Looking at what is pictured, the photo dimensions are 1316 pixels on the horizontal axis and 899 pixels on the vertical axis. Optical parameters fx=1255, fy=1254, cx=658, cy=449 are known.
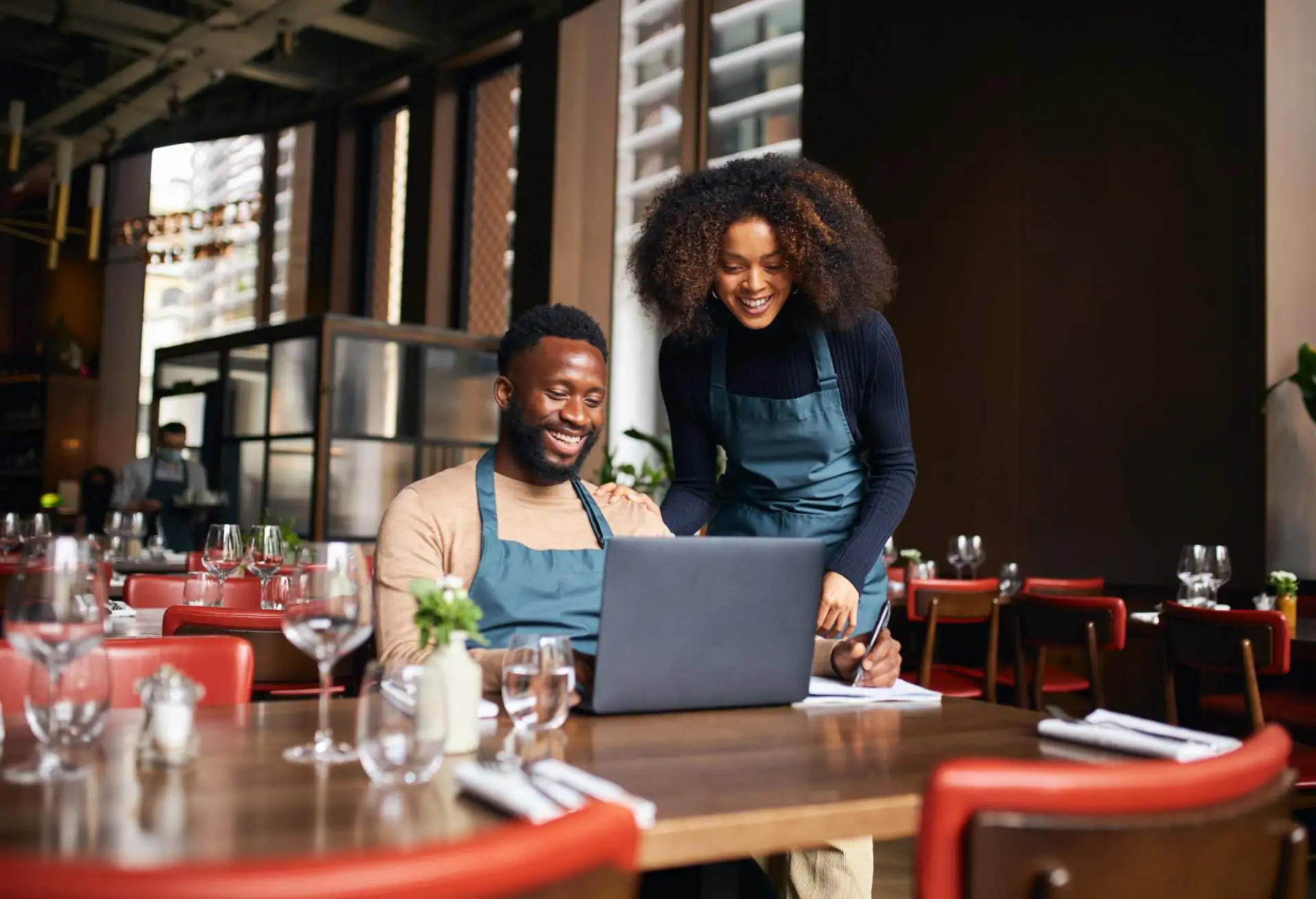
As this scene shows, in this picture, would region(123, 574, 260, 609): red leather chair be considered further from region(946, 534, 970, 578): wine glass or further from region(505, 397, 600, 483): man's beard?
region(946, 534, 970, 578): wine glass

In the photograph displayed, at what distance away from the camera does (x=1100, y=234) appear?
589 cm

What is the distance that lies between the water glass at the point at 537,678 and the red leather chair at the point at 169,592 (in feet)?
6.60

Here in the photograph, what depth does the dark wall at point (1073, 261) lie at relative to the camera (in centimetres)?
542

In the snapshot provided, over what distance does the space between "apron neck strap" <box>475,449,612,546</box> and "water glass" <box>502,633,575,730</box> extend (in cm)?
45

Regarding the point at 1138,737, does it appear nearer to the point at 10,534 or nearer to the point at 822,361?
the point at 822,361

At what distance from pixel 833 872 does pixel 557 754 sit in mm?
721

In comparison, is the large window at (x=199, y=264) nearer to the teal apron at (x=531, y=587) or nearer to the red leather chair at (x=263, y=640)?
the red leather chair at (x=263, y=640)

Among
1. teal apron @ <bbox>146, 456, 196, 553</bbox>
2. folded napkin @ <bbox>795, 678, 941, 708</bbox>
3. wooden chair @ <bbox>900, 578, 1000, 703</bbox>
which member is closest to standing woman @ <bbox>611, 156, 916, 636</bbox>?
folded napkin @ <bbox>795, 678, 941, 708</bbox>

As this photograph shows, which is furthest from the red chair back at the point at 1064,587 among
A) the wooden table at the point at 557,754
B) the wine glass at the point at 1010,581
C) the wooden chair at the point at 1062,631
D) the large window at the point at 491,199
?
the large window at the point at 491,199

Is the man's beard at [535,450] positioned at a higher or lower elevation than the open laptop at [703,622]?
higher

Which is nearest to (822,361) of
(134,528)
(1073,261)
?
(1073,261)

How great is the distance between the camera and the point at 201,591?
116 inches

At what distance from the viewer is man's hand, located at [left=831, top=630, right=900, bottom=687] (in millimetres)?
1851

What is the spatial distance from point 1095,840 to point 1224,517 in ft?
16.1
